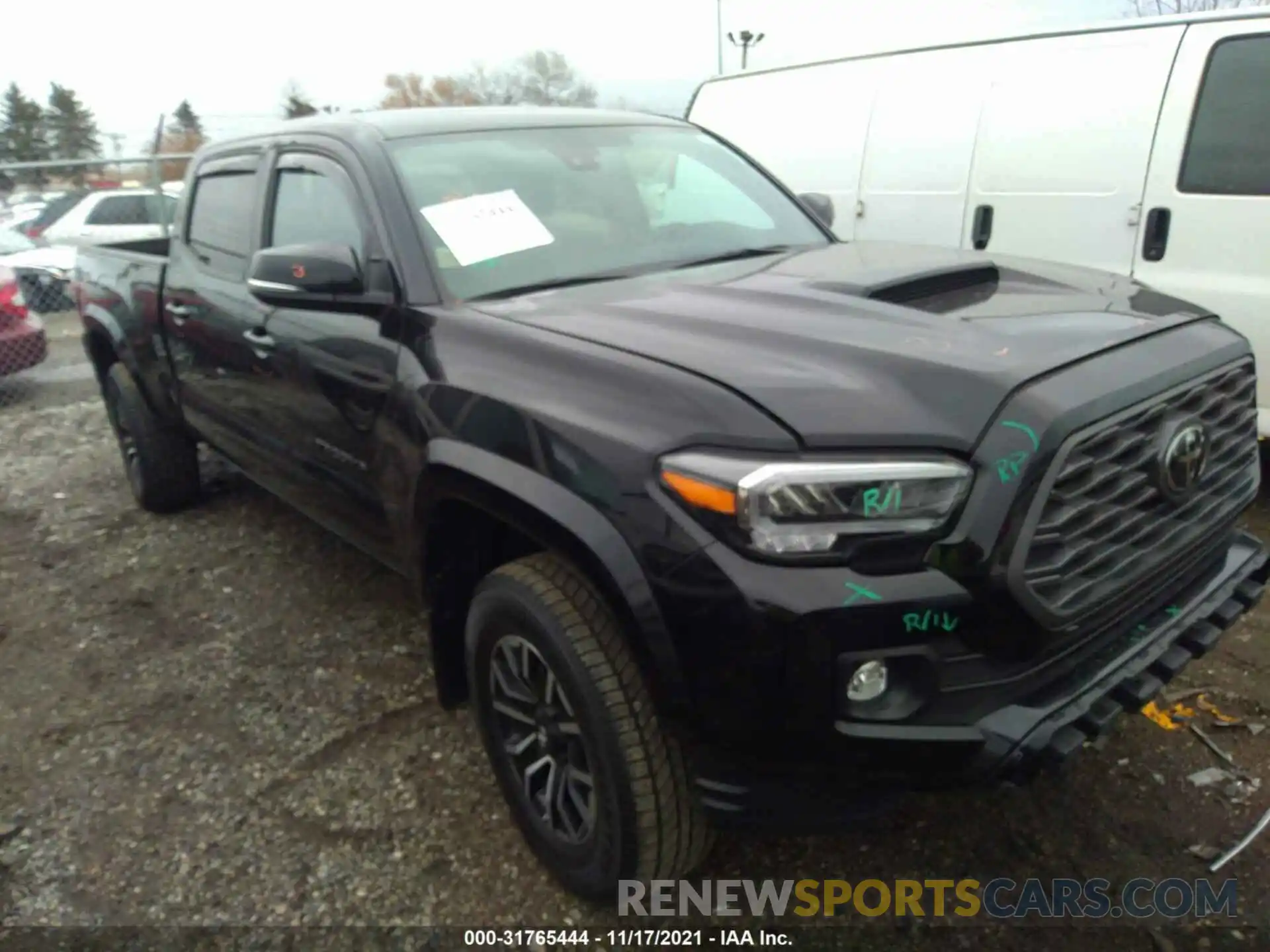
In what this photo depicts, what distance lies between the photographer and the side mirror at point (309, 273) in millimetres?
2613

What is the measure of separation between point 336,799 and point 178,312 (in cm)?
222

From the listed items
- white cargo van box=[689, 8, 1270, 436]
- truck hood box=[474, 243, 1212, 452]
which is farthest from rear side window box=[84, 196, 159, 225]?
truck hood box=[474, 243, 1212, 452]

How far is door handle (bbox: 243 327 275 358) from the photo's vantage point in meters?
3.28

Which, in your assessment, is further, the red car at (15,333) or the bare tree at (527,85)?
the bare tree at (527,85)

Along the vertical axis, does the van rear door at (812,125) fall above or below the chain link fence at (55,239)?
above

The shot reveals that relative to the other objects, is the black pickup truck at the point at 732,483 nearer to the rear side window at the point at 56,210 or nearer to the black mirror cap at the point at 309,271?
the black mirror cap at the point at 309,271

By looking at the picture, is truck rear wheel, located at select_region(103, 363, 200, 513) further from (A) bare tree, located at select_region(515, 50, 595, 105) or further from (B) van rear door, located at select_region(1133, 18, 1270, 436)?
(A) bare tree, located at select_region(515, 50, 595, 105)

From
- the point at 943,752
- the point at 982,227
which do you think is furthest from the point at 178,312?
the point at 982,227

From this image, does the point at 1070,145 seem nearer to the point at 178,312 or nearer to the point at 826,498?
the point at 826,498

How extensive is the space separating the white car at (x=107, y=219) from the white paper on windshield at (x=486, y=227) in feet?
38.7

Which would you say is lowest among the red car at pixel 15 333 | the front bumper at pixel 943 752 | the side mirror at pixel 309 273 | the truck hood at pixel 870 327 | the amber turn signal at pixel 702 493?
the red car at pixel 15 333

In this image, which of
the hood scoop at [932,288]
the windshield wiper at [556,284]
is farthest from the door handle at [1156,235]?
the windshield wiper at [556,284]

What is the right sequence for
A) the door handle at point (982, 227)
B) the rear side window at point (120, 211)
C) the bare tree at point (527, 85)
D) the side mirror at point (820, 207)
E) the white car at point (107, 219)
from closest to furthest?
the side mirror at point (820, 207) < the door handle at point (982, 227) < the white car at point (107, 219) < the rear side window at point (120, 211) < the bare tree at point (527, 85)

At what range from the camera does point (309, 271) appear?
103 inches
